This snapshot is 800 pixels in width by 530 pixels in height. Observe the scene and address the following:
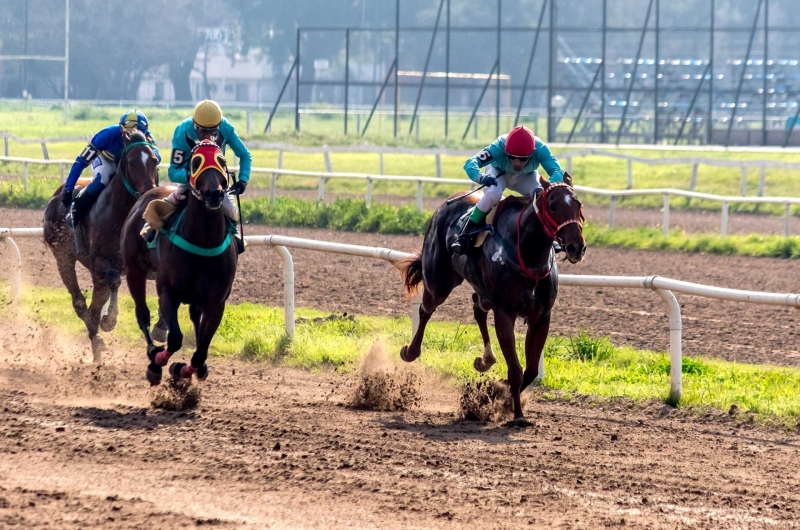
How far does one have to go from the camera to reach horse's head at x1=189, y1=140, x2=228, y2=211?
712 cm

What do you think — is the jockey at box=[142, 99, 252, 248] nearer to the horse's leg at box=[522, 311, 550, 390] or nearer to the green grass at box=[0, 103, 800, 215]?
the horse's leg at box=[522, 311, 550, 390]

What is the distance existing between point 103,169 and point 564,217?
4.44 metres

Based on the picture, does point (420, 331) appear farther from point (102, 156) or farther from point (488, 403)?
point (102, 156)

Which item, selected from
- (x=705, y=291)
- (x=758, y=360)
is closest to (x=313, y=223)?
(x=758, y=360)

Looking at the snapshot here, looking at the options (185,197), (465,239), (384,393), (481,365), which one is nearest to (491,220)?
(465,239)

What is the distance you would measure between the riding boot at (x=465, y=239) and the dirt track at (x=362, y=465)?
107 cm

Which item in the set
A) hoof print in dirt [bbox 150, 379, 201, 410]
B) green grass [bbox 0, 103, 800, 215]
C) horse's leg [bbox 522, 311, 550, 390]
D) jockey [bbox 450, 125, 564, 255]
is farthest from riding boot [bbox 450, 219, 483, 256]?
green grass [bbox 0, 103, 800, 215]

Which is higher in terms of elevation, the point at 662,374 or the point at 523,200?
the point at 523,200

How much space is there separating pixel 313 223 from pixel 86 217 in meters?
8.89

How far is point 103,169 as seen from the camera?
31.6 feet

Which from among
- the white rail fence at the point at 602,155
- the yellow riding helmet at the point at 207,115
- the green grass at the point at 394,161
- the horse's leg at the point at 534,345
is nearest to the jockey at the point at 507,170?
the horse's leg at the point at 534,345

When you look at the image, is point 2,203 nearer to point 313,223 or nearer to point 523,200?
point 313,223

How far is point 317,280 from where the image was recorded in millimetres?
13094

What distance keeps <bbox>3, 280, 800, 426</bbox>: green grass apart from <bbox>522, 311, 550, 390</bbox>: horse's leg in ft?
2.57
